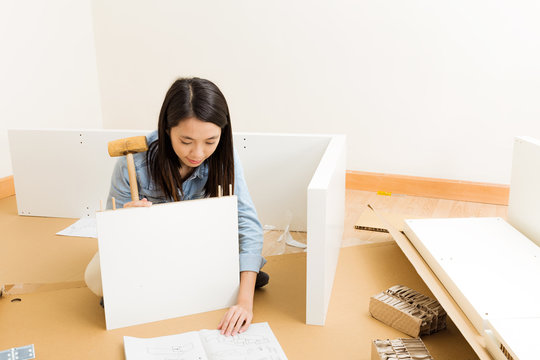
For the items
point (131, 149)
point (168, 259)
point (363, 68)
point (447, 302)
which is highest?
point (363, 68)

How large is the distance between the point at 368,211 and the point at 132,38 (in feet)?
6.14

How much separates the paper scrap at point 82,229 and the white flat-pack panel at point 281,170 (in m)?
0.71

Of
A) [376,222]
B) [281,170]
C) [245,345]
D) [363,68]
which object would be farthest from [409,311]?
[363,68]

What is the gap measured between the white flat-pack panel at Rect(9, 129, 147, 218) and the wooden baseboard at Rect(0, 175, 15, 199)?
38cm

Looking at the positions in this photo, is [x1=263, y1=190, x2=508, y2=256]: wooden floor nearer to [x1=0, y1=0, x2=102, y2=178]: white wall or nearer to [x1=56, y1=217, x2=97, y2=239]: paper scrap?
[x1=56, y1=217, x2=97, y2=239]: paper scrap

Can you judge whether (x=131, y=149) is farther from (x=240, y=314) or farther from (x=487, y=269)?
(x=487, y=269)

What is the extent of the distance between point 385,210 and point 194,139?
1429 millimetres

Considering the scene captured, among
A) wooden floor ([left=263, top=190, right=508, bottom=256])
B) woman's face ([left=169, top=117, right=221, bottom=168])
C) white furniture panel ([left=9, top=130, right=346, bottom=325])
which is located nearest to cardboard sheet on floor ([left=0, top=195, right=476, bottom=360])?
wooden floor ([left=263, top=190, right=508, bottom=256])

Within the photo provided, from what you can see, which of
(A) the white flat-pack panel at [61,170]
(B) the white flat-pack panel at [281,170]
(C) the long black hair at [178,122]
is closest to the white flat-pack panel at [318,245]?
(C) the long black hair at [178,122]

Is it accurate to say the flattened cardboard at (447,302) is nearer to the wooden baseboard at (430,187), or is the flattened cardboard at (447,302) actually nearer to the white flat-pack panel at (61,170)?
the wooden baseboard at (430,187)

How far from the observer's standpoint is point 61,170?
231 cm

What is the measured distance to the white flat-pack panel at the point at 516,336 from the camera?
0.99 m

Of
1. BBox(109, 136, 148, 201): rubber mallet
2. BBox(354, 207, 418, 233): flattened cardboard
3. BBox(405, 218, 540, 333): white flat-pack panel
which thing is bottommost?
BBox(354, 207, 418, 233): flattened cardboard

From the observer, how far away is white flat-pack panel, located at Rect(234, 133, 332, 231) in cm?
211
